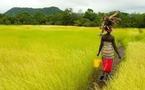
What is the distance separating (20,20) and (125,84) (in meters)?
101

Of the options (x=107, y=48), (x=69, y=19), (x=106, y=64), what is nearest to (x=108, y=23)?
(x=107, y=48)

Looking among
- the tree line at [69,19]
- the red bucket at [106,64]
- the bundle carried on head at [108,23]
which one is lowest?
the tree line at [69,19]

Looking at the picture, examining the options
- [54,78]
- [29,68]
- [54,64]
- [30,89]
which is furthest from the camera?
[54,64]

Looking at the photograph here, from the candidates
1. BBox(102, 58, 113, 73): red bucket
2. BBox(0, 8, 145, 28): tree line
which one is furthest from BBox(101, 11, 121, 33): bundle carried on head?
BBox(0, 8, 145, 28): tree line

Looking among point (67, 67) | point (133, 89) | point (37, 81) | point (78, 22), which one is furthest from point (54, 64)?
point (78, 22)

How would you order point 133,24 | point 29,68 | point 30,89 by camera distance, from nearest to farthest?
point 30,89 < point 29,68 < point 133,24

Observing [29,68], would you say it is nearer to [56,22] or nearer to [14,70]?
[14,70]

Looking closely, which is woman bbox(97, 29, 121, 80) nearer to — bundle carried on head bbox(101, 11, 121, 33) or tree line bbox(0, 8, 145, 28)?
bundle carried on head bbox(101, 11, 121, 33)

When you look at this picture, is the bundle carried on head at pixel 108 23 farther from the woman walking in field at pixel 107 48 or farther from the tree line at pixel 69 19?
the tree line at pixel 69 19

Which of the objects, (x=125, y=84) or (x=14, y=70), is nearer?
(x=125, y=84)

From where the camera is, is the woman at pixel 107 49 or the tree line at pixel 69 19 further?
the tree line at pixel 69 19

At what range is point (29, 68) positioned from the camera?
24.2ft

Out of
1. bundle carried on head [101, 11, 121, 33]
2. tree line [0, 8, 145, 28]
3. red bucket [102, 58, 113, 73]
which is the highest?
bundle carried on head [101, 11, 121, 33]

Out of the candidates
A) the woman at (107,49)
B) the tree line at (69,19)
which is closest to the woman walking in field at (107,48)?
the woman at (107,49)
